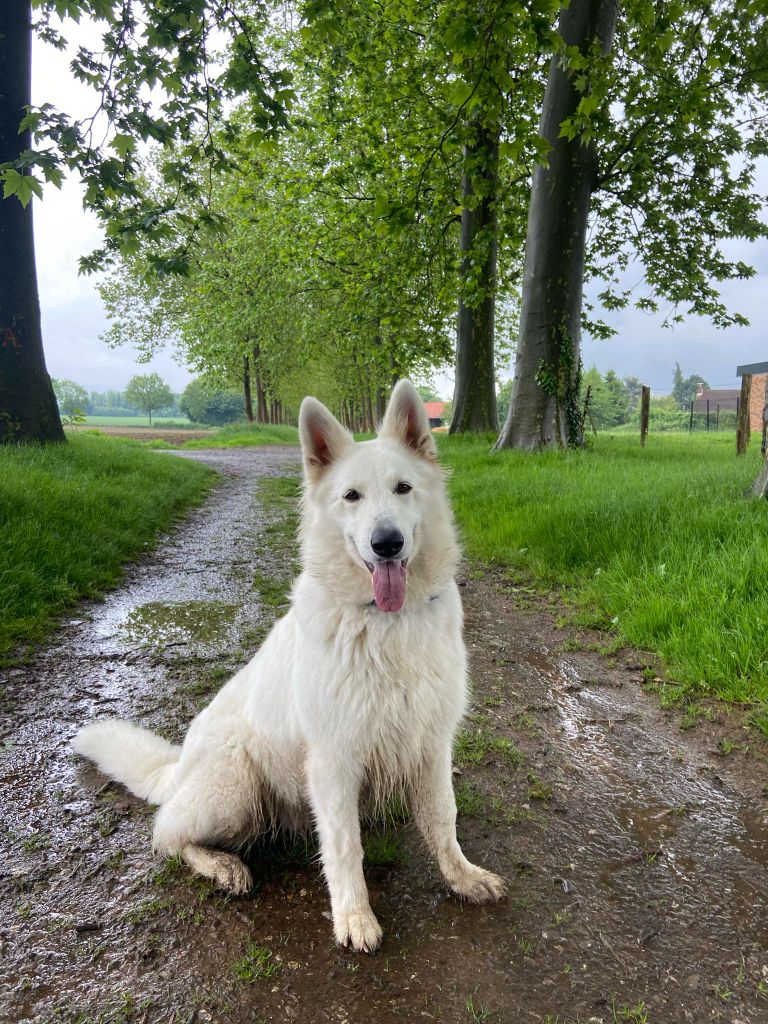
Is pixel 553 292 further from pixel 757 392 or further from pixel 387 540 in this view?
pixel 757 392

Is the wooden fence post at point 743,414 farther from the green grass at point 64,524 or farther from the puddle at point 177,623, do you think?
the puddle at point 177,623

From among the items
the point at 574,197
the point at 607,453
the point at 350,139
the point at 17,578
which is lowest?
Answer: the point at 17,578

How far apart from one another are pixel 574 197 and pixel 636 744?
11196mm

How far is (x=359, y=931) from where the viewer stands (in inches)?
89.8

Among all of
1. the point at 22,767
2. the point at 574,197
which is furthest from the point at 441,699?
the point at 574,197

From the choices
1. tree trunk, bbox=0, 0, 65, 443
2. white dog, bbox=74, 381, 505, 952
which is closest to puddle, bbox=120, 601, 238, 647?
white dog, bbox=74, 381, 505, 952

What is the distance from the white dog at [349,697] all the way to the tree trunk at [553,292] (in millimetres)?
9620

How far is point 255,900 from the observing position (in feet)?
8.31

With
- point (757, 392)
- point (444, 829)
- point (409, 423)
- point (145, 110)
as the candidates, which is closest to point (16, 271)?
point (145, 110)

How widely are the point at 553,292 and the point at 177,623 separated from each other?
9791 millimetres

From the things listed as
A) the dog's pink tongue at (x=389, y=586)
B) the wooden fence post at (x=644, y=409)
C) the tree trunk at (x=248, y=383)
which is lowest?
the dog's pink tongue at (x=389, y=586)

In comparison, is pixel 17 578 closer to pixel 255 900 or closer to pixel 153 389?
pixel 255 900

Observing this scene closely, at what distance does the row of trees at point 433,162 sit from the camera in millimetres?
6074

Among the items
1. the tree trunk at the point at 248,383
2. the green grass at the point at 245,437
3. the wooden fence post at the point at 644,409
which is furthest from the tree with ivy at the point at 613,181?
the tree trunk at the point at 248,383
